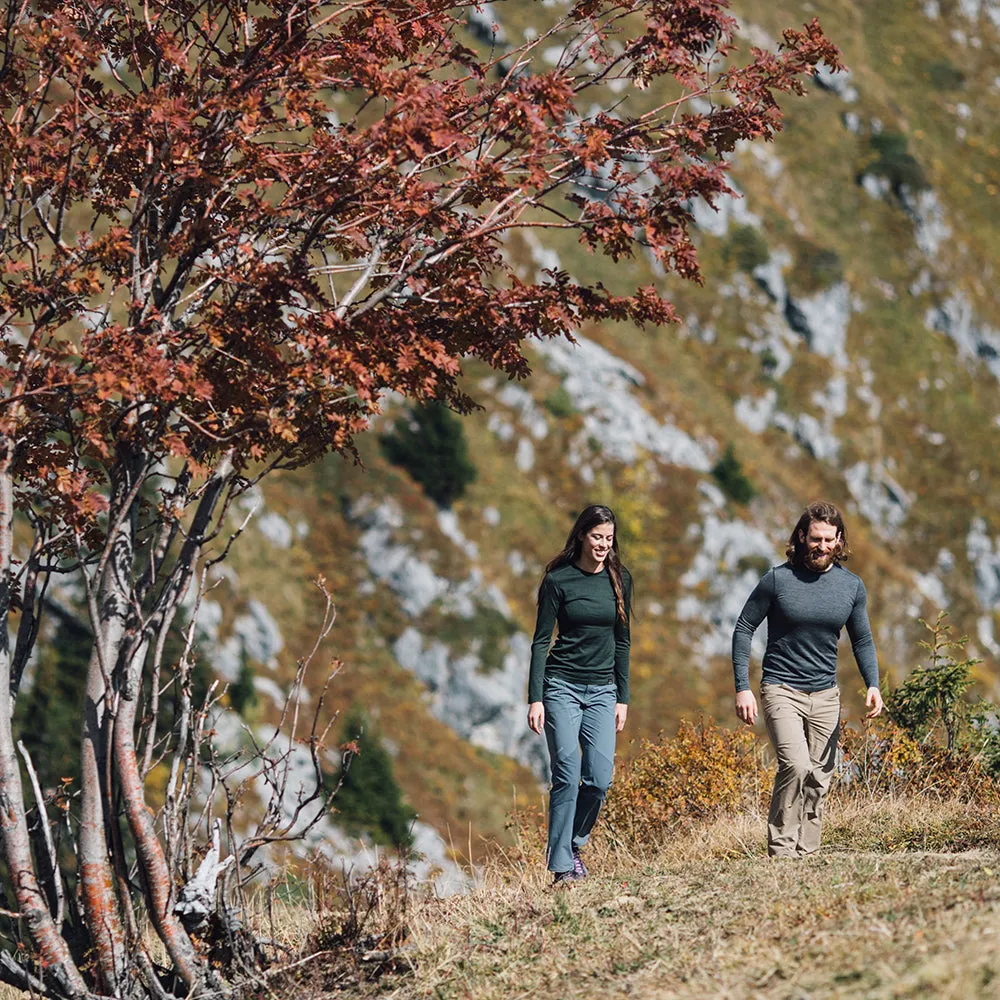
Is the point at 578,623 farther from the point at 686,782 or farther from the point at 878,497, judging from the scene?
the point at 878,497

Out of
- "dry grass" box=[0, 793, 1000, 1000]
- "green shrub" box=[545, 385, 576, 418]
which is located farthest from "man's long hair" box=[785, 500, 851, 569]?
"green shrub" box=[545, 385, 576, 418]

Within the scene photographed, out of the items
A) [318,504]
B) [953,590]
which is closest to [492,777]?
[318,504]

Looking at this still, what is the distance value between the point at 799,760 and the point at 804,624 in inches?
31.8

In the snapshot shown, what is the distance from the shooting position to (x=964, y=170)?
83.8 meters

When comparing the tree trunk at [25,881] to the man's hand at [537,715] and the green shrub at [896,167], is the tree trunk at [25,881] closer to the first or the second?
the man's hand at [537,715]

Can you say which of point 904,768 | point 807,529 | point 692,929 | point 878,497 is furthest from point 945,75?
point 692,929

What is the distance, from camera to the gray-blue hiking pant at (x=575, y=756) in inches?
259

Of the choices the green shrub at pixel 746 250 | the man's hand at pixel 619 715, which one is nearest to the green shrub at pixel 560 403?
the green shrub at pixel 746 250

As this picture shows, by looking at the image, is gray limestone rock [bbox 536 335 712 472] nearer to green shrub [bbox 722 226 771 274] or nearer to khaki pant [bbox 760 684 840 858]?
green shrub [bbox 722 226 771 274]

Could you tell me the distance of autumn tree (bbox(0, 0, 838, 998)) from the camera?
523 cm

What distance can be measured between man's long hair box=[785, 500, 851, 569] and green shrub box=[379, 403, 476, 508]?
45.2 m

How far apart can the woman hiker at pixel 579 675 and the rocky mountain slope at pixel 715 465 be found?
91.8ft

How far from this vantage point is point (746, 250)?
69312mm

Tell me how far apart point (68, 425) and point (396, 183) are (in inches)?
79.5
